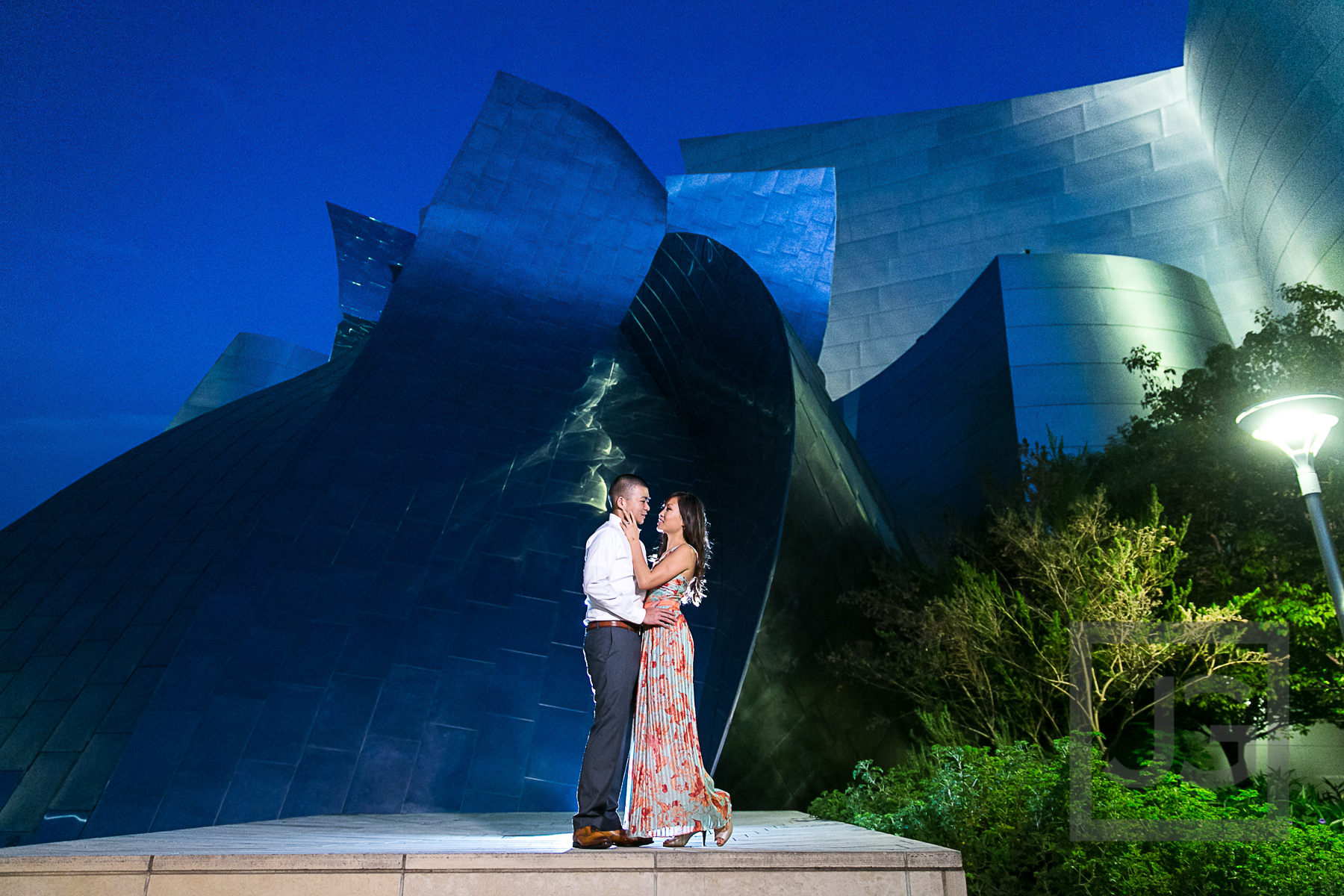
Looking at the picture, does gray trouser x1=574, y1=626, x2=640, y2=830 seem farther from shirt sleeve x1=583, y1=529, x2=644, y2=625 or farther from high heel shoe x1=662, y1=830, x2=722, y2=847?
high heel shoe x1=662, y1=830, x2=722, y2=847

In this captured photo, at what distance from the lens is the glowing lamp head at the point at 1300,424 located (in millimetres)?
5883

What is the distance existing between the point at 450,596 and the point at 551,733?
1849 millimetres

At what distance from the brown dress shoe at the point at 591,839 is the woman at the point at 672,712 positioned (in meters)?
0.21

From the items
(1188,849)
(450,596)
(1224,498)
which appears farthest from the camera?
(1224,498)

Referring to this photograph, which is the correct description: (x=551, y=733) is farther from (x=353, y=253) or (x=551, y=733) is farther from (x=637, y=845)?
(x=353, y=253)

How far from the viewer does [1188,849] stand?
464 cm

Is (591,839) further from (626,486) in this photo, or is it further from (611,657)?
(626,486)

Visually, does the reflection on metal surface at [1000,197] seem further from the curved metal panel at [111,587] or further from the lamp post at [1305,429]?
the lamp post at [1305,429]

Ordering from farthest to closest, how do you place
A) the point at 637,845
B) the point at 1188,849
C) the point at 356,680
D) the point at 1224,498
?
the point at 1224,498
the point at 356,680
the point at 1188,849
the point at 637,845

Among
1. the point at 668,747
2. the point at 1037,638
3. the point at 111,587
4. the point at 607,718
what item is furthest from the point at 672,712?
the point at 111,587

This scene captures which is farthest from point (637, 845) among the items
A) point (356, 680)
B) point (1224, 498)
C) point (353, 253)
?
point (353, 253)

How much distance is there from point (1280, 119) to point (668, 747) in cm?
1918

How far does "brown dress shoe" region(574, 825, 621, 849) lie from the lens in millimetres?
3338

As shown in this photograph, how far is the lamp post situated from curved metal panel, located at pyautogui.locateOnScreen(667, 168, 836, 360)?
299 inches
